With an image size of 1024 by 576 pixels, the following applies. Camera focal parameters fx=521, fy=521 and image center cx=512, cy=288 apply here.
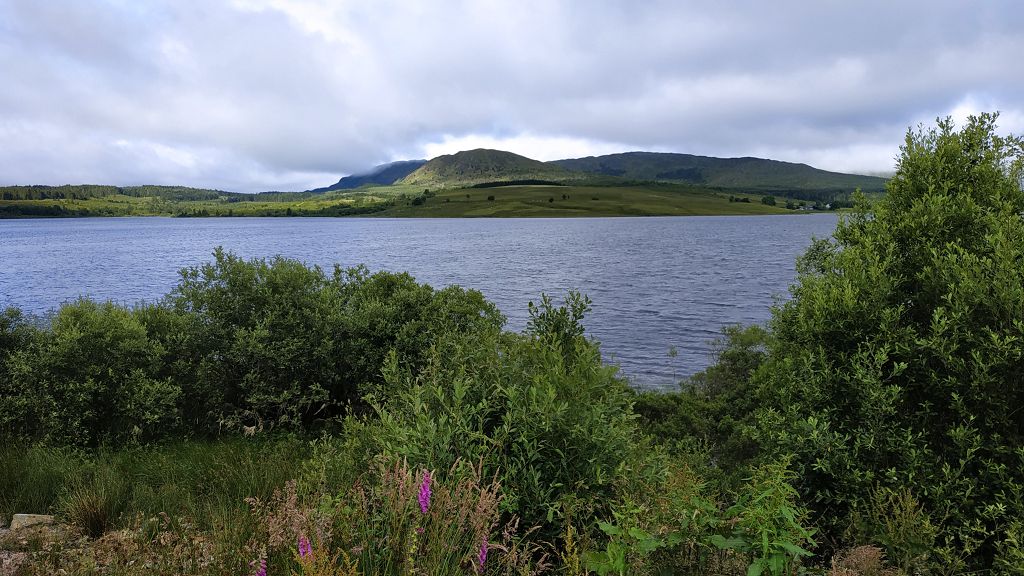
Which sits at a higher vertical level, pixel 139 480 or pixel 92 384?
pixel 92 384

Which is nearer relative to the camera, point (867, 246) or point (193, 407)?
point (867, 246)

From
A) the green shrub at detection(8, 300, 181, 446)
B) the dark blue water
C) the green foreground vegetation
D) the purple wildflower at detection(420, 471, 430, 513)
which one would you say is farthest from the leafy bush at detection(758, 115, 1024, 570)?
the dark blue water

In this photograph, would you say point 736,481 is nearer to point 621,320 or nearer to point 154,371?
point 154,371

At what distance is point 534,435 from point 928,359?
5962 mm

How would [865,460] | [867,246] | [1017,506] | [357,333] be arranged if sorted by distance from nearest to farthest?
[1017,506] → [865,460] → [867,246] → [357,333]

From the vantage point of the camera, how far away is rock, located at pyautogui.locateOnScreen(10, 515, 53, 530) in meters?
7.47

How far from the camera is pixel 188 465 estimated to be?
1001cm

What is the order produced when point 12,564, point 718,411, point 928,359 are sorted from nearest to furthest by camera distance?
point 12,564 < point 928,359 < point 718,411

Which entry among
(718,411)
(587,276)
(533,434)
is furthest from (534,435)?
(587,276)


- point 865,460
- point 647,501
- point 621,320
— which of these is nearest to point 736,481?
point 865,460

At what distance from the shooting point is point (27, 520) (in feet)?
25.4

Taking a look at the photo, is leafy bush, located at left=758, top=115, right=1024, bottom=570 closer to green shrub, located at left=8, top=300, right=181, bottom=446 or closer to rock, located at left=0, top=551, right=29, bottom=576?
rock, located at left=0, top=551, right=29, bottom=576

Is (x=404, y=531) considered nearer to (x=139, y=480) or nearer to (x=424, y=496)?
(x=424, y=496)

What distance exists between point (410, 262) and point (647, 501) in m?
73.3
